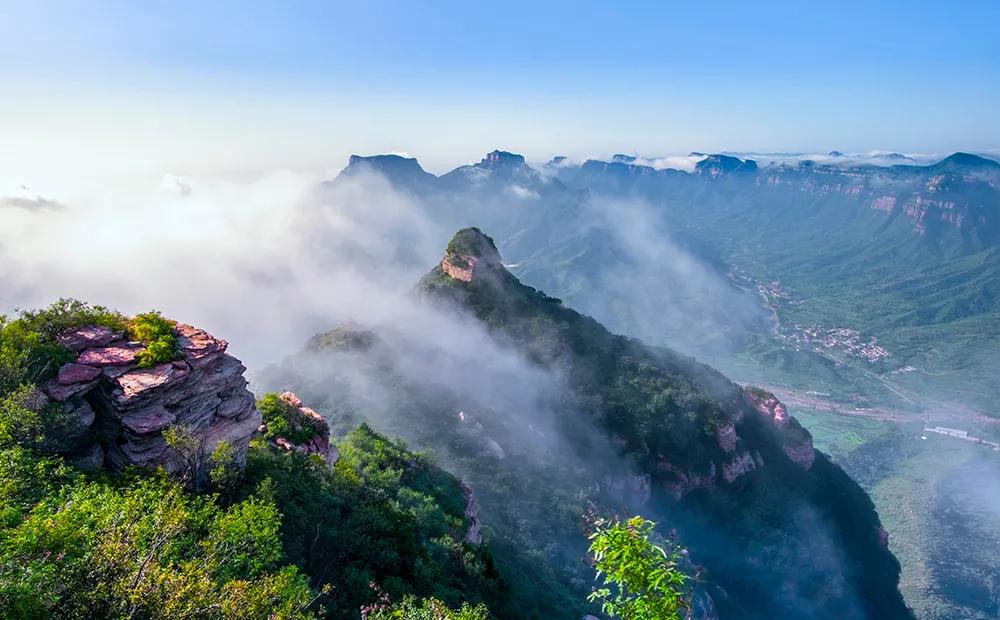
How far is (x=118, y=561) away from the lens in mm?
14531

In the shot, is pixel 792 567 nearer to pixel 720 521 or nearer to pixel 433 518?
pixel 720 521

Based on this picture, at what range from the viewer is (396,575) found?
3231cm

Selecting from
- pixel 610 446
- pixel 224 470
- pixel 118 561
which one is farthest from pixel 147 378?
pixel 610 446

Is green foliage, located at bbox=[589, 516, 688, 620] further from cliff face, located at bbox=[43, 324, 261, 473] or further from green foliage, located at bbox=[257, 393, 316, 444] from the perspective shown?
green foliage, located at bbox=[257, 393, 316, 444]

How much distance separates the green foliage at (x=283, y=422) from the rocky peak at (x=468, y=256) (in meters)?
68.0

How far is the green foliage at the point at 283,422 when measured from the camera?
3972cm

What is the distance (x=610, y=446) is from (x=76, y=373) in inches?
2832

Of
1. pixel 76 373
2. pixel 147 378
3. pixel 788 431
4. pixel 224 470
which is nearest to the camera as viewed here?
pixel 76 373

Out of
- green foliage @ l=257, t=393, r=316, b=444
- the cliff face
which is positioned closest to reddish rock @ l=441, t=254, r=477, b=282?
green foliage @ l=257, t=393, r=316, b=444

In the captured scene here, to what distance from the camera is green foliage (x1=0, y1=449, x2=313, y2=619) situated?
44.1 feet

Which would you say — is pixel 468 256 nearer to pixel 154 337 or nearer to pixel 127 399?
pixel 154 337

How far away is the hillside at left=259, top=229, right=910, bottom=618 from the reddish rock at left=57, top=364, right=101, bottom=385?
43.8 metres

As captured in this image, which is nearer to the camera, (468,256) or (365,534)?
(365,534)

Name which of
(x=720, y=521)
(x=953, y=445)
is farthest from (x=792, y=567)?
(x=953, y=445)
